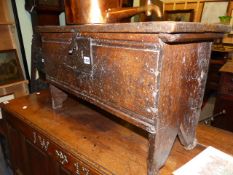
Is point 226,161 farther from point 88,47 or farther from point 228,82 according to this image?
point 228,82

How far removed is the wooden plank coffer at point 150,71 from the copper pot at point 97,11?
0.30 ft

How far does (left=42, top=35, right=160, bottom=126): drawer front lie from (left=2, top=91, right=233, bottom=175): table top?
0.65 feet

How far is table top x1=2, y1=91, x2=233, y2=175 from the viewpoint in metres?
0.79

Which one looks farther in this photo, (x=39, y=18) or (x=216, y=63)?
(x=216, y=63)

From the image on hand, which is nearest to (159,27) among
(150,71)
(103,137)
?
(150,71)

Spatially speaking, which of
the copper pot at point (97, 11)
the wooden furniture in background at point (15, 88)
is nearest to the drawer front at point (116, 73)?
the copper pot at point (97, 11)

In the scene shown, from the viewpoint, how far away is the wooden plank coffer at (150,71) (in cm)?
59

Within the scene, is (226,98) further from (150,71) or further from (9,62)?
(9,62)

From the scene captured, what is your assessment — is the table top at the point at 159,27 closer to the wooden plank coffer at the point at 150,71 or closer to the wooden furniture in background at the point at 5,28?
the wooden plank coffer at the point at 150,71

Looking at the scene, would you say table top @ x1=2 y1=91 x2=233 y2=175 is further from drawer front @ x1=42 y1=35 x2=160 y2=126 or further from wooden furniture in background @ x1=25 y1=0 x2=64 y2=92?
wooden furniture in background @ x1=25 y1=0 x2=64 y2=92

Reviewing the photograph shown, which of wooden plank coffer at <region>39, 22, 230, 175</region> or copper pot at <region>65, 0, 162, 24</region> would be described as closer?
wooden plank coffer at <region>39, 22, 230, 175</region>

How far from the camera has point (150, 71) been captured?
1.99 feet

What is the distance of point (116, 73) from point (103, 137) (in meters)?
0.37

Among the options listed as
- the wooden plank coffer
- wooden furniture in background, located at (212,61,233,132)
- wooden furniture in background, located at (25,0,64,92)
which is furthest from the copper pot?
wooden furniture in background, located at (212,61,233,132)
